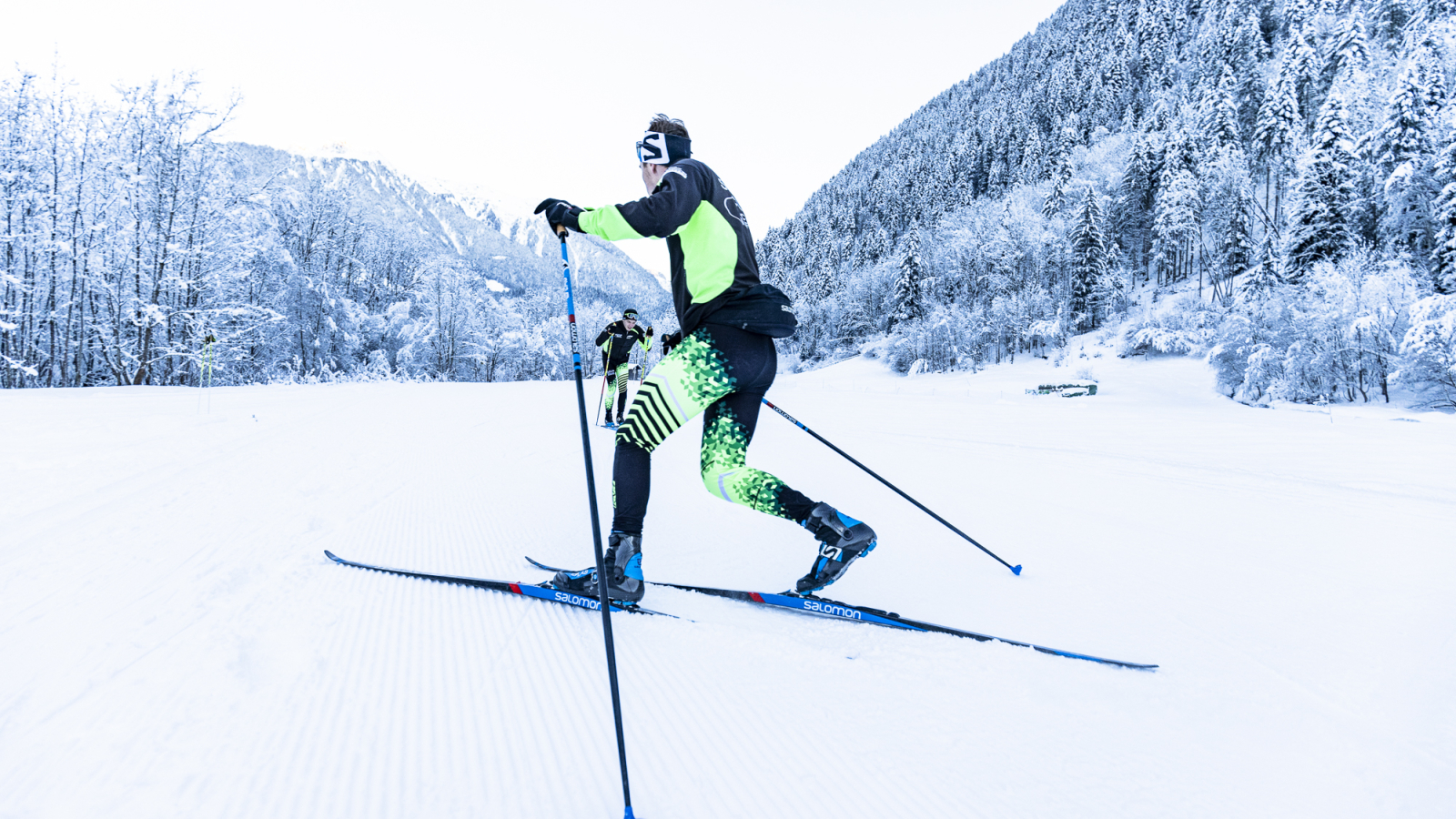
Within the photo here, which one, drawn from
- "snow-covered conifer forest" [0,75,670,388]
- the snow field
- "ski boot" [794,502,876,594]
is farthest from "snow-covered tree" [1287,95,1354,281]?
"ski boot" [794,502,876,594]

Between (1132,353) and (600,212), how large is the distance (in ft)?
132

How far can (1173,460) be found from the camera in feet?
19.0

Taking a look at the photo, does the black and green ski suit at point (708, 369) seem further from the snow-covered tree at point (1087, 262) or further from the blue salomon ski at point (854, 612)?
the snow-covered tree at point (1087, 262)

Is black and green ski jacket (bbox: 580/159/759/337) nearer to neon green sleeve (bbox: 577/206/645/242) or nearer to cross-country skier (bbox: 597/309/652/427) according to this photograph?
neon green sleeve (bbox: 577/206/645/242)

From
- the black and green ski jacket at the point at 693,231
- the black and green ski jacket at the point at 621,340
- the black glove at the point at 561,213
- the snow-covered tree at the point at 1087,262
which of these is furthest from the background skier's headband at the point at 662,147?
the snow-covered tree at the point at 1087,262

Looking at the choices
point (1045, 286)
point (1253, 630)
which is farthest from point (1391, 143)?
point (1253, 630)

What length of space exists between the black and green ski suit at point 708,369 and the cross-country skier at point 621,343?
20.9ft

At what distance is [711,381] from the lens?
2.37 m

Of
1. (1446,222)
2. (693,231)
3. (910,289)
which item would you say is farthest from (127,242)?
(910,289)

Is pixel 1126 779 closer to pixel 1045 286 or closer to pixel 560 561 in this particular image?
pixel 560 561

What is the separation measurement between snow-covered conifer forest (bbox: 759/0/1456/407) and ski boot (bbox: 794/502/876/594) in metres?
20.1

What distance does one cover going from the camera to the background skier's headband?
259 centimetres

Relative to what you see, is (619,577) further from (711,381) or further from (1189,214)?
(1189,214)

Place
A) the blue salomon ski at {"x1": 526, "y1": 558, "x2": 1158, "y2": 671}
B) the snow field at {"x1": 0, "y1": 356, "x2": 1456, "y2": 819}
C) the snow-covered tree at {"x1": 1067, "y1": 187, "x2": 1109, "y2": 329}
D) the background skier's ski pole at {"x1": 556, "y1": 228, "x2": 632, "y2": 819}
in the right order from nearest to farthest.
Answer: the background skier's ski pole at {"x1": 556, "y1": 228, "x2": 632, "y2": 819} → the snow field at {"x1": 0, "y1": 356, "x2": 1456, "y2": 819} → the blue salomon ski at {"x1": 526, "y1": 558, "x2": 1158, "y2": 671} → the snow-covered tree at {"x1": 1067, "y1": 187, "x2": 1109, "y2": 329}
